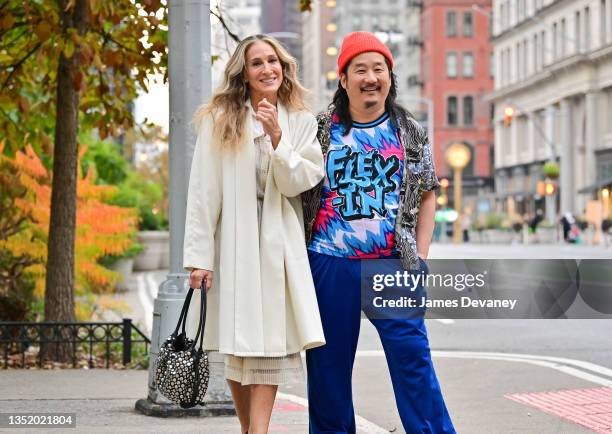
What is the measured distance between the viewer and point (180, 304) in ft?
26.3

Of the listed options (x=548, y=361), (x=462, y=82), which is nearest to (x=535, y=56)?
(x=462, y=82)

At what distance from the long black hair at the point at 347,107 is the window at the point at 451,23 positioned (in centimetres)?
12076

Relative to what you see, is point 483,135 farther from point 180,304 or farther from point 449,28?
point 180,304

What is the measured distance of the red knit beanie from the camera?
221 inches

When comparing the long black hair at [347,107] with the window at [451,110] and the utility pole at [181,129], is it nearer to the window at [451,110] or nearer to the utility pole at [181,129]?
the utility pole at [181,129]

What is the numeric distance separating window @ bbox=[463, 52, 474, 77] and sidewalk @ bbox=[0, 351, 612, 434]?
114995 mm

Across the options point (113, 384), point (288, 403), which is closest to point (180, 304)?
point (288, 403)

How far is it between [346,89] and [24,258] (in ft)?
31.2

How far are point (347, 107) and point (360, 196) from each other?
1.48 ft

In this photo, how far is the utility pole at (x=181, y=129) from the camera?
8047mm

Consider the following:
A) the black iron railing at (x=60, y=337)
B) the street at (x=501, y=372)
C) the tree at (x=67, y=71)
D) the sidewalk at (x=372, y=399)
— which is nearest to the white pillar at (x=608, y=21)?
the street at (x=501, y=372)

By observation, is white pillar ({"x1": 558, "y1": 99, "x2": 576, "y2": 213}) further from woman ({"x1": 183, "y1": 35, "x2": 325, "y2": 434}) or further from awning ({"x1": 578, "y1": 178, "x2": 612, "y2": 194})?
woman ({"x1": 183, "y1": 35, "x2": 325, "y2": 434})

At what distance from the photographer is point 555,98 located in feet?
282

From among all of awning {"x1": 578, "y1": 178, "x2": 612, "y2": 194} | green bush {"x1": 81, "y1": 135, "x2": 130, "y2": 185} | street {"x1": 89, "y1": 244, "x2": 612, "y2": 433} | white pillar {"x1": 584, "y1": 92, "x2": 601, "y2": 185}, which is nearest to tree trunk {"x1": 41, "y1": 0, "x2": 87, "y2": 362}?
street {"x1": 89, "y1": 244, "x2": 612, "y2": 433}
